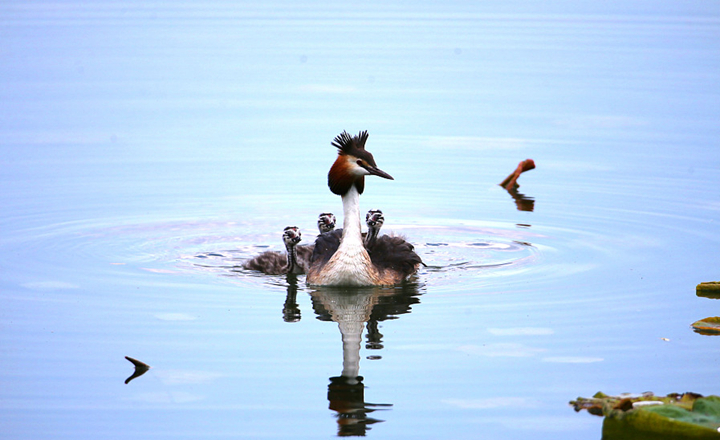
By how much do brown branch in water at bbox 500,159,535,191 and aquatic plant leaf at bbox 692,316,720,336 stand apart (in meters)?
6.52

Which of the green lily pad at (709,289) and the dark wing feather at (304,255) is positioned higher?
the dark wing feather at (304,255)

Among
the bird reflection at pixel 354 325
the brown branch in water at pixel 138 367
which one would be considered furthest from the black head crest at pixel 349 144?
the brown branch in water at pixel 138 367

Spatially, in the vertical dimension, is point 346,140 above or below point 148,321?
above

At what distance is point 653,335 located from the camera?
9.34m

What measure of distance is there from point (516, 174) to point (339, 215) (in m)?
3.08

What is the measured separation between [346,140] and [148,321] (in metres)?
2.71

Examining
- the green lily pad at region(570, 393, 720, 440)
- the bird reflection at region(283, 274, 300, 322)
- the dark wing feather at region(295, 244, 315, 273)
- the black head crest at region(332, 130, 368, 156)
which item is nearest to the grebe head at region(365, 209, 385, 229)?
the dark wing feather at region(295, 244, 315, 273)

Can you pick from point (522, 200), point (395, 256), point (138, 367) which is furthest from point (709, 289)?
point (138, 367)

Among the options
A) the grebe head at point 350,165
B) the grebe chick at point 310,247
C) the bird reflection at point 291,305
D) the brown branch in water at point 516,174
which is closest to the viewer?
the bird reflection at point 291,305

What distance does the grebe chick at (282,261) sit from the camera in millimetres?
12086

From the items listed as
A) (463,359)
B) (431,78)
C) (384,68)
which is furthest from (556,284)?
(384,68)

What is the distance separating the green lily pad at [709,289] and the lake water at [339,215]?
0.16m

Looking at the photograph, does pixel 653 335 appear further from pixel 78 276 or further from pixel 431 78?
pixel 431 78

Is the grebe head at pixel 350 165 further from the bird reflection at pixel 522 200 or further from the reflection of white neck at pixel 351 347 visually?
the bird reflection at pixel 522 200
